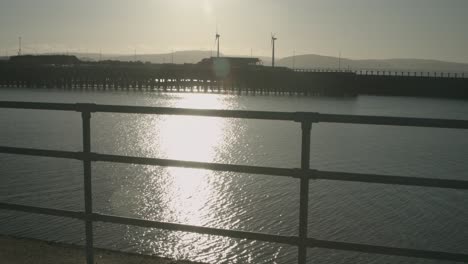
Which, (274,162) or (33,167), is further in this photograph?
(274,162)

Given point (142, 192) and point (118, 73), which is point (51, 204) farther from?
point (118, 73)

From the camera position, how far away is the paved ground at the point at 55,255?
4.15 m

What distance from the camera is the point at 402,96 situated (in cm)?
10719

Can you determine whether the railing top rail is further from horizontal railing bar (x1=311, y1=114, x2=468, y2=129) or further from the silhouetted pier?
the silhouetted pier

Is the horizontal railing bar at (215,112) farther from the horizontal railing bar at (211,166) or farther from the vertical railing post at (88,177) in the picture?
the horizontal railing bar at (211,166)

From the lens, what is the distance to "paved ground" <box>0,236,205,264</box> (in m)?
4.15

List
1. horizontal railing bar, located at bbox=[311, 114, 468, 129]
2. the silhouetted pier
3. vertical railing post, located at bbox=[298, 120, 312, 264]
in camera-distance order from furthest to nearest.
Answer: the silhouetted pier, vertical railing post, located at bbox=[298, 120, 312, 264], horizontal railing bar, located at bbox=[311, 114, 468, 129]

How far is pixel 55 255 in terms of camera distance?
4266 mm

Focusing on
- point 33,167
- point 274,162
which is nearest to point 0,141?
point 33,167

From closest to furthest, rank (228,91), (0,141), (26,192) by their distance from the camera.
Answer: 1. (26,192)
2. (0,141)
3. (228,91)

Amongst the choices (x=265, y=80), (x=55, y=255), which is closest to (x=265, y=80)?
(x=265, y=80)

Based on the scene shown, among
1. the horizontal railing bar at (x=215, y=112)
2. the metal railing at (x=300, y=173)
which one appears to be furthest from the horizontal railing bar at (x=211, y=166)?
the horizontal railing bar at (x=215, y=112)

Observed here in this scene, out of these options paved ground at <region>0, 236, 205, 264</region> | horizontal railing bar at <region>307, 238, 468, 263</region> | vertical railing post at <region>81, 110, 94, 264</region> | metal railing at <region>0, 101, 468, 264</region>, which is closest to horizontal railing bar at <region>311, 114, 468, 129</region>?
metal railing at <region>0, 101, 468, 264</region>

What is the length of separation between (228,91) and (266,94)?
11.0m
